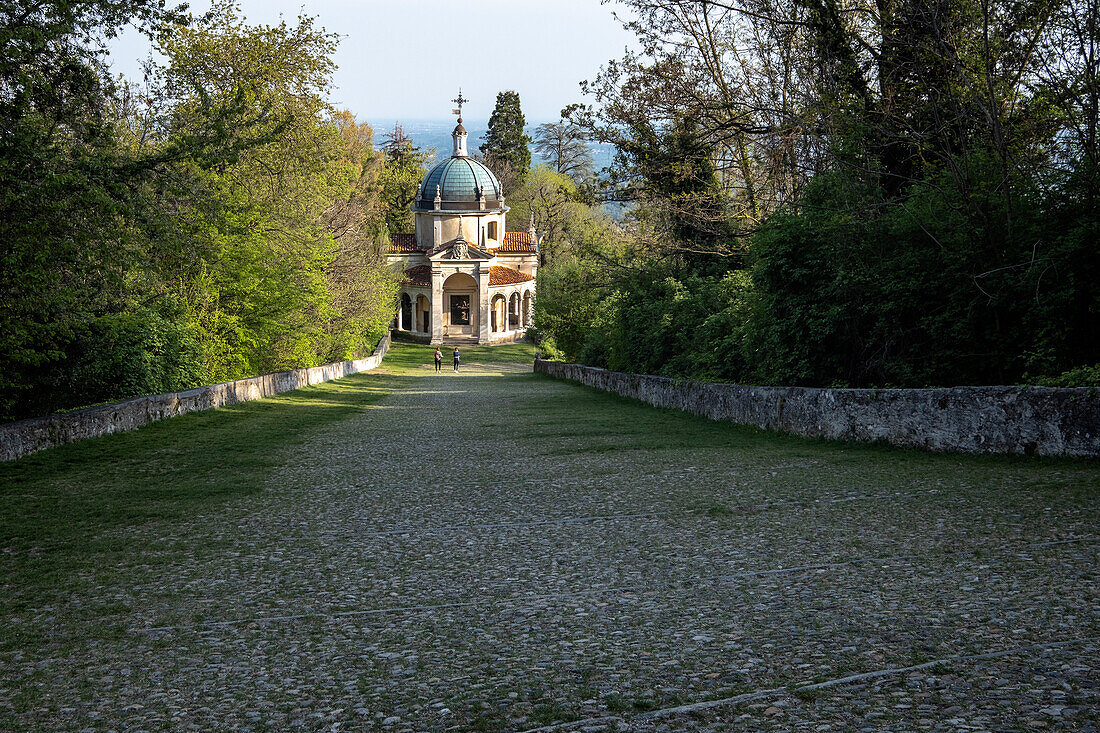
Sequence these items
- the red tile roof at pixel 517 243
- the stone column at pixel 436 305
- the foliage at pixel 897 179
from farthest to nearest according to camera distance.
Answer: the red tile roof at pixel 517 243, the stone column at pixel 436 305, the foliage at pixel 897 179

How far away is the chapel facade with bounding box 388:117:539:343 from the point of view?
79.6 meters

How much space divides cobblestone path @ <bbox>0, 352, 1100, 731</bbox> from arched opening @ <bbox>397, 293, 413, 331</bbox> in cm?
7354

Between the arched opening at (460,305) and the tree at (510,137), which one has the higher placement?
the tree at (510,137)

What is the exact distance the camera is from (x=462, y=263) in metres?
79.3

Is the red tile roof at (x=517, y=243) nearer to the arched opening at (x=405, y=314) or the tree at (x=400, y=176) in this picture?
the arched opening at (x=405, y=314)

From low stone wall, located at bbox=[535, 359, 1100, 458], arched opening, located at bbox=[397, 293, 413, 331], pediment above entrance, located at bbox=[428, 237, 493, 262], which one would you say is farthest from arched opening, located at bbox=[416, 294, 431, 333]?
low stone wall, located at bbox=[535, 359, 1100, 458]

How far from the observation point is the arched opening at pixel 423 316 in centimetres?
8250

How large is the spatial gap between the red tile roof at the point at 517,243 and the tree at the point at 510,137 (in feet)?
33.8

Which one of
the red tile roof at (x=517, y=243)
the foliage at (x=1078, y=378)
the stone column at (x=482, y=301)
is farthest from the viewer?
the red tile roof at (x=517, y=243)

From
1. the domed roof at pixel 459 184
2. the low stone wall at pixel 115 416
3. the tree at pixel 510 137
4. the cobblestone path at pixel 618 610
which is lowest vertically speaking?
the cobblestone path at pixel 618 610

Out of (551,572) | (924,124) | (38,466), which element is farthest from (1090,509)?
(38,466)

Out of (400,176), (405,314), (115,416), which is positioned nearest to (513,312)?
(405,314)

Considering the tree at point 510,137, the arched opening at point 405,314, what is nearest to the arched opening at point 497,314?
the arched opening at point 405,314

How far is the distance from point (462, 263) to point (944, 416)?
7048 centimetres
